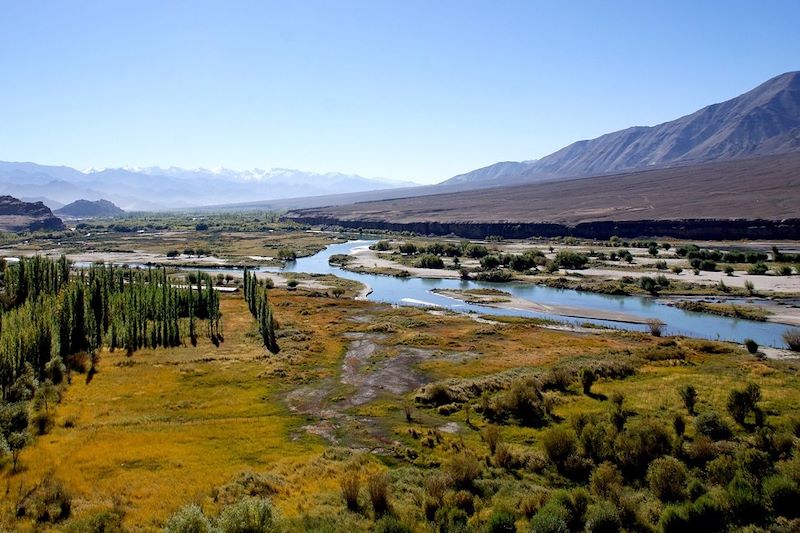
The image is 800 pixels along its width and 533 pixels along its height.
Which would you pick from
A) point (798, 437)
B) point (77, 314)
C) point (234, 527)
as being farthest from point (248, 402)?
point (798, 437)

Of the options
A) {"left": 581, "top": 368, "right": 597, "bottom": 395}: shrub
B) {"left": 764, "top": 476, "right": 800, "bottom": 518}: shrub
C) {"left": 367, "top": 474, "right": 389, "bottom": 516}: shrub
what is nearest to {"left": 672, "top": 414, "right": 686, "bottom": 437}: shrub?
{"left": 764, "top": 476, "right": 800, "bottom": 518}: shrub

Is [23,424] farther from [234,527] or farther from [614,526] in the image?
[614,526]

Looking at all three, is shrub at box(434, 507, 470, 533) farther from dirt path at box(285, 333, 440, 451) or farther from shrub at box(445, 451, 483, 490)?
dirt path at box(285, 333, 440, 451)

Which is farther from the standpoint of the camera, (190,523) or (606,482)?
(606,482)

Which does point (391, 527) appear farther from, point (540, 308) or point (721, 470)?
point (540, 308)

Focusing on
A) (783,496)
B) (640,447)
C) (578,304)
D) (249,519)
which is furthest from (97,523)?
(578,304)
